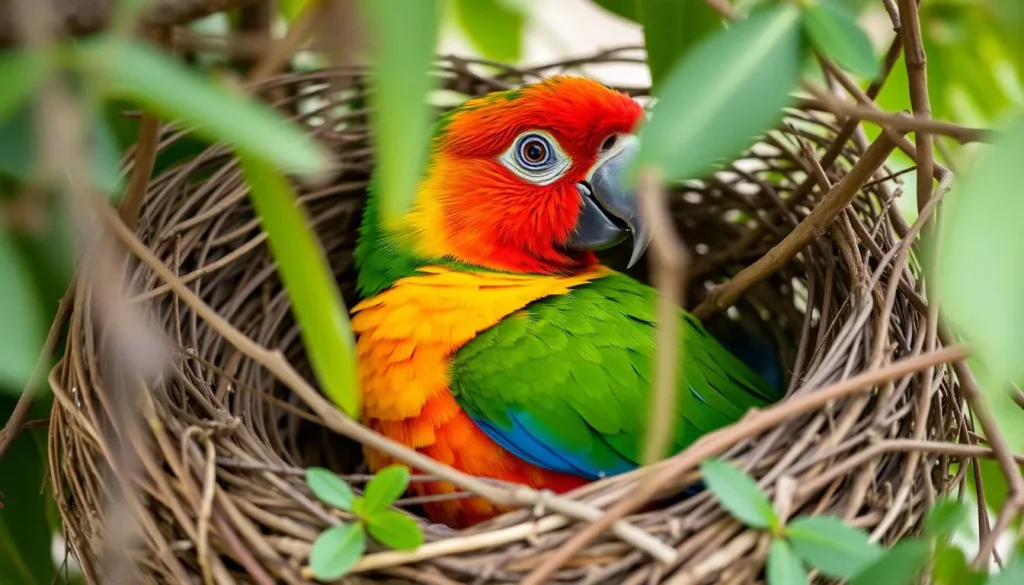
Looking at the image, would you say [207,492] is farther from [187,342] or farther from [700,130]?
[700,130]

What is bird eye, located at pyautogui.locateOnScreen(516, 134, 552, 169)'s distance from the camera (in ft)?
5.10

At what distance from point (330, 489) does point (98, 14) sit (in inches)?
22.4

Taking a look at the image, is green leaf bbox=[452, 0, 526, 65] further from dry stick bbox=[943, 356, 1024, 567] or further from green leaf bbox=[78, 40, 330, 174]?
green leaf bbox=[78, 40, 330, 174]

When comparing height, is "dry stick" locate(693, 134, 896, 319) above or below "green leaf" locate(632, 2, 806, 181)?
below

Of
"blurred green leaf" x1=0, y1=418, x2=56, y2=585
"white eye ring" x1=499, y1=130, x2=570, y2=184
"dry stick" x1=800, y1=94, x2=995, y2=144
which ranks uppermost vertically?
"dry stick" x1=800, y1=94, x2=995, y2=144

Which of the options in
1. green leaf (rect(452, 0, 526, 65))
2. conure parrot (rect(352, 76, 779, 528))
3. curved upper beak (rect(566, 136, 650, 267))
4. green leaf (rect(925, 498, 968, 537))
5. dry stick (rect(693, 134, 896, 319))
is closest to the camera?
green leaf (rect(925, 498, 968, 537))

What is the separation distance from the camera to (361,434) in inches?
33.4

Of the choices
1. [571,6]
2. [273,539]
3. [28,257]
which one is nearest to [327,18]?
[28,257]

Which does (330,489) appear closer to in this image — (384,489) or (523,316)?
(384,489)

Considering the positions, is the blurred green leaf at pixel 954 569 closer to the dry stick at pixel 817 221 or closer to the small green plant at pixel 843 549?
the small green plant at pixel 843 549

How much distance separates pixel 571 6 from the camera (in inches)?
145

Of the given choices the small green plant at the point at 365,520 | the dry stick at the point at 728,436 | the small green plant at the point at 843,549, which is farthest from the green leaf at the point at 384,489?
the small green plant at the point at 843,549

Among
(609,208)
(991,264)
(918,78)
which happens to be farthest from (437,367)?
(991,264)

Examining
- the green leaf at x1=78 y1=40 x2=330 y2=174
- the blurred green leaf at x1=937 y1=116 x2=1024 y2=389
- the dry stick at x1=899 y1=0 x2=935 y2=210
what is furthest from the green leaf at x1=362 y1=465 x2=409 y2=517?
the dry stick at x1=899 y1=0 x2=935 y2=210
